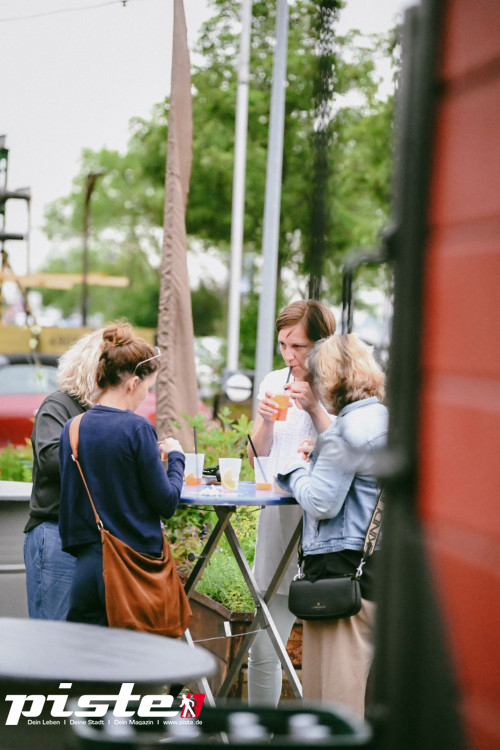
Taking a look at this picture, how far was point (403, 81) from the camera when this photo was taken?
1099 mm

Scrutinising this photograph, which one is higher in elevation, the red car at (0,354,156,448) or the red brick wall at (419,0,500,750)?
the red brick wall at (419,0,500,750)

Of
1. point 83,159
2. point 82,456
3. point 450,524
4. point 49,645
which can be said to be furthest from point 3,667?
point 83,159

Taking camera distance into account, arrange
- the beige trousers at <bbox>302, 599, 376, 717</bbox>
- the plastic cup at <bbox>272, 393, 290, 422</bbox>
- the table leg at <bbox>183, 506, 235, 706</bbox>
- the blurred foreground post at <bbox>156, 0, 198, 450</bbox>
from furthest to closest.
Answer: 1. the blurred foreground post at <bbox>156, 0, 198, 450</bbox>
2. the table leg at <bbox>183, 506, 235, 706</bbox>
3. the plastic cup at <bbox>272, 393, 290, 422</bbox>
4. the beige trousers at <bbox>302, 599, 376, 717</bbox>

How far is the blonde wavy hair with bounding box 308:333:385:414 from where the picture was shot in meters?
3.10

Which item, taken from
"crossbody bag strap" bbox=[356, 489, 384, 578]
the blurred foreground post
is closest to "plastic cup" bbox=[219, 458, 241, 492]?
"crossbody bag strap" bbox=[356, 489, 384, 578]

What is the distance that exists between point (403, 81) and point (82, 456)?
2.47 m

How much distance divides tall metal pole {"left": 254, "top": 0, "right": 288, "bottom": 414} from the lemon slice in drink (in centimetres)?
437

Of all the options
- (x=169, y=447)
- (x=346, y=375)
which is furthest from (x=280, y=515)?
(x=346, y=375)

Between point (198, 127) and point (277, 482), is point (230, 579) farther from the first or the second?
point (198, 127)

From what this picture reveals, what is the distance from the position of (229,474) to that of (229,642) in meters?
1.09

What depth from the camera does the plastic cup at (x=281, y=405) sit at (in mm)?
4141

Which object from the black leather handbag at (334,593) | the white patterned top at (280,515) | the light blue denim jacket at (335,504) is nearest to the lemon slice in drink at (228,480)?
the white patterned top at (280,515)

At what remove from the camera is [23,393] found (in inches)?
468

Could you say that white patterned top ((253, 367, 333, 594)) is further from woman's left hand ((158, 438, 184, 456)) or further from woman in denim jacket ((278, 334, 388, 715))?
woman in denim jacket ((278, 334, 388, 715))
